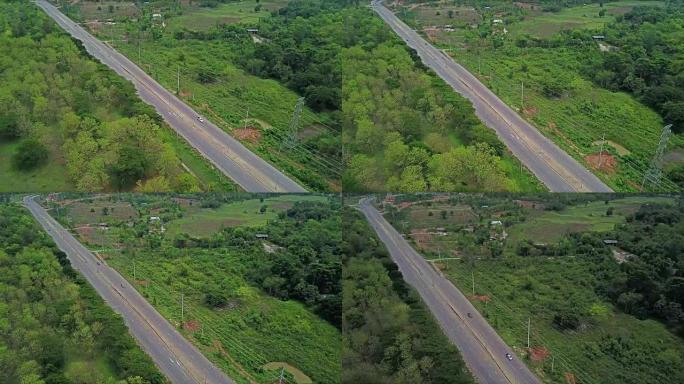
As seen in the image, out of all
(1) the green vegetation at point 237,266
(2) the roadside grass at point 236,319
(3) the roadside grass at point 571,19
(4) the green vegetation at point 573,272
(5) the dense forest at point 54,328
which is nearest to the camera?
(5) the dense forest at point 54,328

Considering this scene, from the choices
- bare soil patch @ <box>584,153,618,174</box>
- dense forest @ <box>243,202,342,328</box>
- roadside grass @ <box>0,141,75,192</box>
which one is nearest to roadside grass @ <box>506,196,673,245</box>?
bare soil patch @ <box>584,153,618,174</box>

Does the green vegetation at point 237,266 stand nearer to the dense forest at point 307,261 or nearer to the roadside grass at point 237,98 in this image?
the dense forest at point 307,261

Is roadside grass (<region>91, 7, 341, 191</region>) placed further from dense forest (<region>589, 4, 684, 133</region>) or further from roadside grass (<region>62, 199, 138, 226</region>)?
dense forest (<region>589, 4, 684, 133</region>)

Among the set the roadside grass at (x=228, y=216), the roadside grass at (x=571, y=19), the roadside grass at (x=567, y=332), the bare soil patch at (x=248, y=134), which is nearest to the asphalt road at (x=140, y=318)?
the roadside grass at (x=228, y=216)

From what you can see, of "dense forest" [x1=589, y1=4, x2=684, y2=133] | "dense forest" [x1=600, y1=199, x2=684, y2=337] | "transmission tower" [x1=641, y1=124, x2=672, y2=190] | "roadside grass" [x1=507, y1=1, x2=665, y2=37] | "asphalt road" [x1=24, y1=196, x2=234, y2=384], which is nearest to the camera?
"asphalt road" [x1=24, y1=196, x2=234, y2=384]

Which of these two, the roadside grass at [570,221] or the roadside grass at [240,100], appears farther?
the roadside grass at [240,100]

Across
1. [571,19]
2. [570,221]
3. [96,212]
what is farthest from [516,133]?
[96,212]
